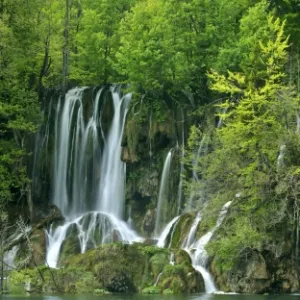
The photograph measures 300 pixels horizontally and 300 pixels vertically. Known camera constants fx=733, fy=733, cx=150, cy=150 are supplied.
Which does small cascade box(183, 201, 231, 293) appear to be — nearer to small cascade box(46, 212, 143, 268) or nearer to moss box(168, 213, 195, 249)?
moss box(168, 213, 195, 249)

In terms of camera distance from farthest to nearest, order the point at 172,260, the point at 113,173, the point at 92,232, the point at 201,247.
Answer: the point at 113,173 → the point at 92,232 → the point at 201,247 → the point at 172,260

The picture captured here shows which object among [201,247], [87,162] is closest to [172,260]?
[201,247]

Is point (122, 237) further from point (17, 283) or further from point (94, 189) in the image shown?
point (17, 283)

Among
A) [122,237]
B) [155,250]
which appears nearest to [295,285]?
[155,250]

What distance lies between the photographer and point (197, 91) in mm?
42531

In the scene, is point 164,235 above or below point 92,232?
below

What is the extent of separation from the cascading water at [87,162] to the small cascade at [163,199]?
1802mm

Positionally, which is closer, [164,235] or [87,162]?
[164,235]

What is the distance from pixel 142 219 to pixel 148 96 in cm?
730

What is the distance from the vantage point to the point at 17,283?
99.1 feet

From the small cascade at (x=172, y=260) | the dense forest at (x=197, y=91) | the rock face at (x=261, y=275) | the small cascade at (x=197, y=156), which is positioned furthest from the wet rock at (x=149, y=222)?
the rock face at (x=261, y=275)

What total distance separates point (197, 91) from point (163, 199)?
6905mm

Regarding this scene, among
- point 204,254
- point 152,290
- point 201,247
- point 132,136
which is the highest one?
point 132,136

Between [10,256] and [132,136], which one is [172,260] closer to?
[10,256]
